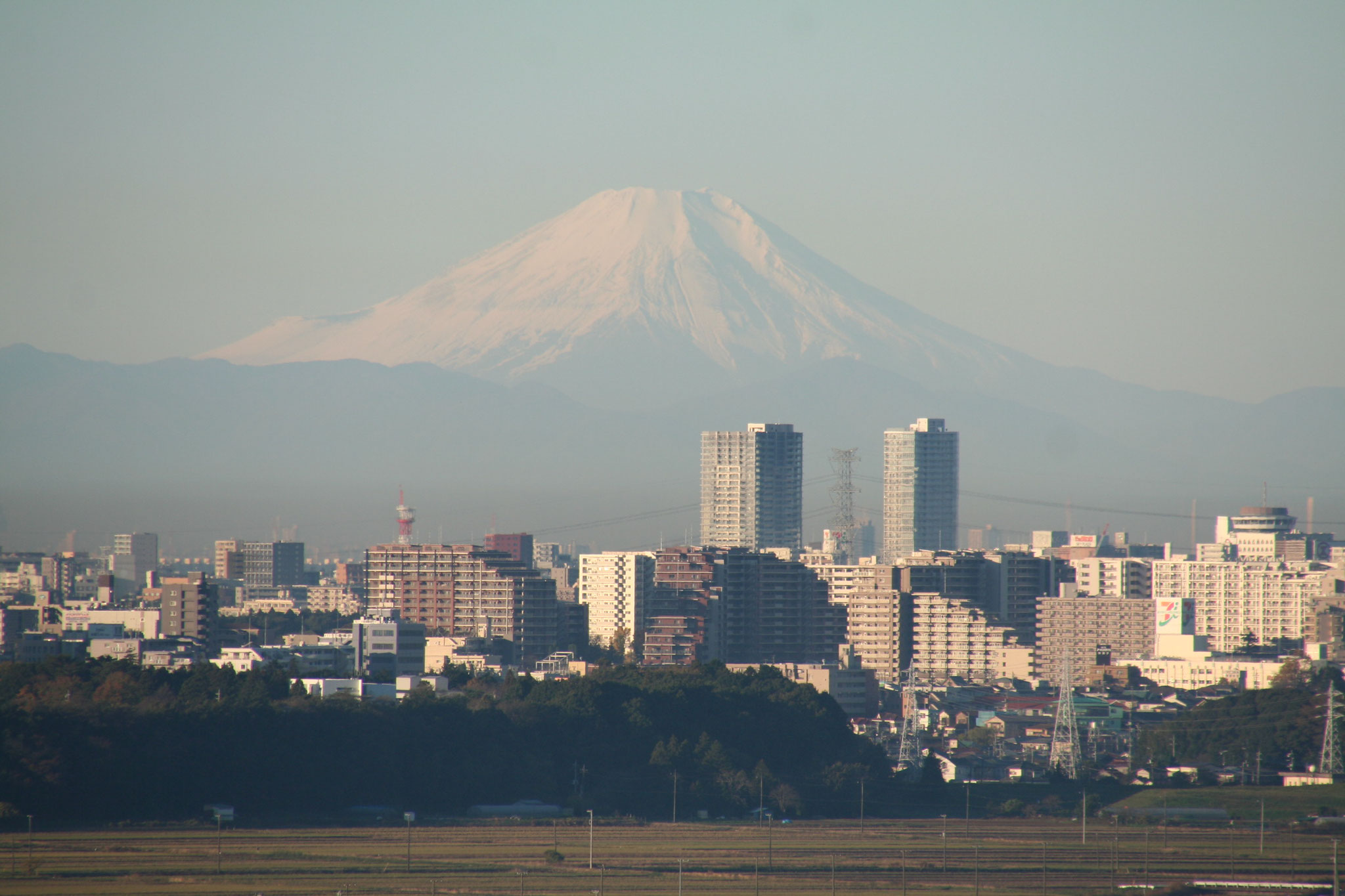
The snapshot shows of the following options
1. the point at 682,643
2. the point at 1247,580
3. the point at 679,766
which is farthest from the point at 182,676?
the point at 1247,580

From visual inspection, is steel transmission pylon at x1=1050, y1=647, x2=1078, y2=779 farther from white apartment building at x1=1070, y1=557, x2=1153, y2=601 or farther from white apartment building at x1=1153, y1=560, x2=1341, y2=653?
white apartment building at x1=1070, y1=557, x2=1153, y2=601

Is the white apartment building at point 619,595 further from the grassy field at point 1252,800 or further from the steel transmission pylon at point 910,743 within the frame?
the grassy field at point 1252,800

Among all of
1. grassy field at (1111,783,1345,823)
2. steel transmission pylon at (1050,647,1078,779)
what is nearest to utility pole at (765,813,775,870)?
grassy field at (1111,783,1345,823)

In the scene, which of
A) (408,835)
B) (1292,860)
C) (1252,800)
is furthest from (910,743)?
(408,835)

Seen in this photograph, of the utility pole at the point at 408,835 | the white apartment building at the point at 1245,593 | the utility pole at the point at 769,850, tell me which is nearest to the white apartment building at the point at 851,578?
the white apartment building at the point at 1245,593

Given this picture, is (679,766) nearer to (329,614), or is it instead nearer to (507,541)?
(329,614)

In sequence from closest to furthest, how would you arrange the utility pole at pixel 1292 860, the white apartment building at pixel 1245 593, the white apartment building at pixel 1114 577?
the utility pole at pixel 1292 860 → the white apartment building at pixel 1245 593 → the white apartment building at pixel 1114 577
